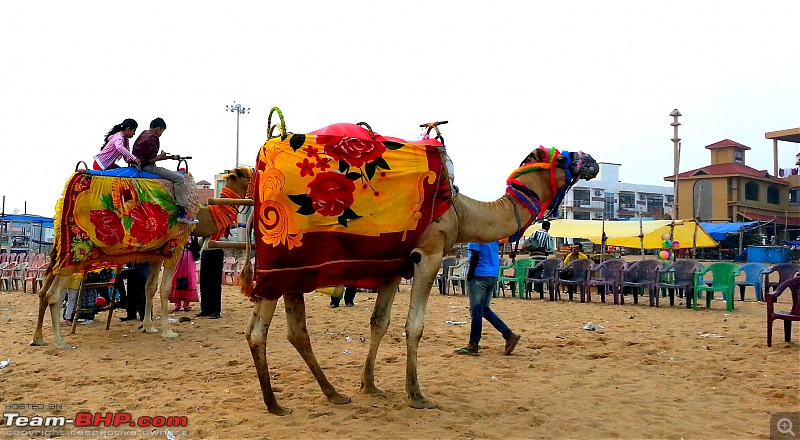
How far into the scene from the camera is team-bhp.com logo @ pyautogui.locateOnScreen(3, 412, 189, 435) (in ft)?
16.3

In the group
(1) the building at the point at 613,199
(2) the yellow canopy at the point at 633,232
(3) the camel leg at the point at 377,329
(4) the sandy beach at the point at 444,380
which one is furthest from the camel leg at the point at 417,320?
(1) the building at the point at 613,199

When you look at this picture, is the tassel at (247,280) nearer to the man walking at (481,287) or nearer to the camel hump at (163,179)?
the man walking at (481,287)

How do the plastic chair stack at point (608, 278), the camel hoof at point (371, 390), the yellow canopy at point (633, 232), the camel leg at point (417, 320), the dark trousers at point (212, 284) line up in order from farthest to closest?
the yellow canopy at point (633, 232)
the plastic chair stack at point (608, 278)
the dark trousers at point (212, 284)
the camel hoof at point (371, 390)
the camel leg at point (417, 320)

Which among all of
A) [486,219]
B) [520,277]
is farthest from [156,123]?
[520,277]

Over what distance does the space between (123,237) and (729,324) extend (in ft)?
34.5

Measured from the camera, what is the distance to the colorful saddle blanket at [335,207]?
514 centimetres

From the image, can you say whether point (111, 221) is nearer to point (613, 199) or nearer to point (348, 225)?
point (348, 225)

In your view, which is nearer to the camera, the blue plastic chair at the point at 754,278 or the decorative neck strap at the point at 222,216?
the decorative neck strap at the point at 222,216

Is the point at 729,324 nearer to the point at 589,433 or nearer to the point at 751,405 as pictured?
the point at 751,405

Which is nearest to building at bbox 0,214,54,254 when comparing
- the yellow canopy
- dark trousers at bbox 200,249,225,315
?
dark trousers at bbox 200,249,225,315

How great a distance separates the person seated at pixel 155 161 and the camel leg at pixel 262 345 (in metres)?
4.53

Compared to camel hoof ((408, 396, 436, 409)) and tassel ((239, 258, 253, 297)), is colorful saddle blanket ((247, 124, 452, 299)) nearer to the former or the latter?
tassel ((239, 258, 253, 297))

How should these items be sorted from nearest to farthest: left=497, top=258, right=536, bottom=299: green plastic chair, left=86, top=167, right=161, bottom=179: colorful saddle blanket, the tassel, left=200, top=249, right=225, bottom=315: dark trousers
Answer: the tassel
left=86, top=167, right=161, bottom=179: colorful saddle blanket
left=200, top=249, right=225, bottom=315: dark trousers
left=497, top=258, right=536, bottom=299: green plastic chair

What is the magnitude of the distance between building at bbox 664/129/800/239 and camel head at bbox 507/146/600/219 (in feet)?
138
